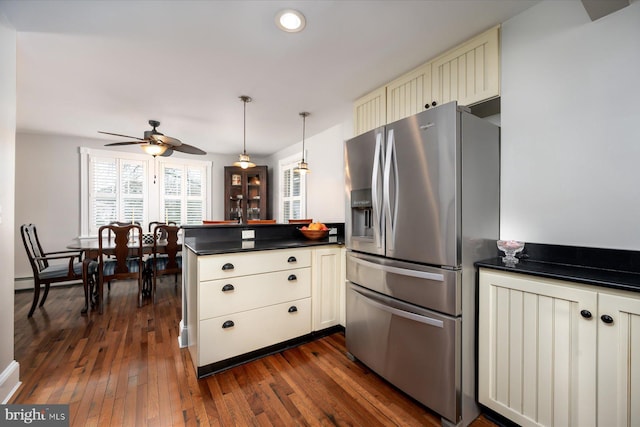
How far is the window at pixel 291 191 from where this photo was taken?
472 centimetres

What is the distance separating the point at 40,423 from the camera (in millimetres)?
1439

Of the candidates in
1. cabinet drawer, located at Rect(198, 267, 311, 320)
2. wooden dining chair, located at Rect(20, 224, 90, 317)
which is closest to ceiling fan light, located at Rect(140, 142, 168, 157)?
wooden dining chair, located at Rect(20, 224, 90, 317)

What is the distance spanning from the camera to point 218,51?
2.04 metres

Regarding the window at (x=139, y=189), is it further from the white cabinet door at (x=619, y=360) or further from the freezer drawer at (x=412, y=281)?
the white cabinet door at (x=619, y=360)

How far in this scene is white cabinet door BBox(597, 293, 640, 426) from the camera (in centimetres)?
101

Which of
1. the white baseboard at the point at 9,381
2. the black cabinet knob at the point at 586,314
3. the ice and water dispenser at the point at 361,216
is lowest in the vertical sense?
the white baseboard at the point at 9,381

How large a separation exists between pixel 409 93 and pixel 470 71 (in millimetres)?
516

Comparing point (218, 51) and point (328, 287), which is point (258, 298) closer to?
point (328, 287)

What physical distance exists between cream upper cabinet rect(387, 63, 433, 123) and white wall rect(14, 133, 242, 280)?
5.13 meters

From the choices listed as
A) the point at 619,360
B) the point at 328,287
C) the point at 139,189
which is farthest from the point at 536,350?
the point at 139,189

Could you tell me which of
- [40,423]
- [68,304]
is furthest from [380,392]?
[68,304]

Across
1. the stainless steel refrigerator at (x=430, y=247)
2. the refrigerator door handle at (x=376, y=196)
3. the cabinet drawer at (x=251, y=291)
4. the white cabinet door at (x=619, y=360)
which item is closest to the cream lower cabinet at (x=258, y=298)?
the cabinet drawer at (x=251, y=291)

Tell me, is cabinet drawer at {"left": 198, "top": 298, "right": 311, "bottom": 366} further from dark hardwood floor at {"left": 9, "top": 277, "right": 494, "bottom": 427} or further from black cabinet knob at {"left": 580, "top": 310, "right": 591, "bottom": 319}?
black cabinet knob at {"left": 580, "top": 310, "right": 591, "bottom": 319}

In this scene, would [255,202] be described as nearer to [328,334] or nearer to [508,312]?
[328,334]
